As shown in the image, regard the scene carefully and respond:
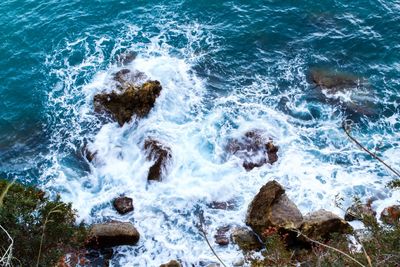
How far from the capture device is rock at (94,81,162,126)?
2455cm

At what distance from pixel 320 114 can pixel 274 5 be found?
10.5 m

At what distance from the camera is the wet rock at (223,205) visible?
2080 centimetres

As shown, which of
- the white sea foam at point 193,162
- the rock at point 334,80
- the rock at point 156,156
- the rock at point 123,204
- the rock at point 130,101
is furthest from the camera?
the rock at point 334,80

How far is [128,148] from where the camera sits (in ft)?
77.4

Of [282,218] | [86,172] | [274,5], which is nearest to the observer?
[282,218]

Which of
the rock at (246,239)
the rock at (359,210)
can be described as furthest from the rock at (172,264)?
the rock at (359,210)

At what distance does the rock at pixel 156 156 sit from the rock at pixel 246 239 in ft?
16.7

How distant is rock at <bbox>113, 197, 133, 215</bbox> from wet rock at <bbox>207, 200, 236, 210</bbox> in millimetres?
3751

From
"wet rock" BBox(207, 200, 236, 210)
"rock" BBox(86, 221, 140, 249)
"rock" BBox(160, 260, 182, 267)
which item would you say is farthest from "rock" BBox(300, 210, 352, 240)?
"rock" BBox(86, 221, 140, 249)

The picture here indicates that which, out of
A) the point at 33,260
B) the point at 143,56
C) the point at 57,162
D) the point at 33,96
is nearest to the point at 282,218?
the point at 33,260

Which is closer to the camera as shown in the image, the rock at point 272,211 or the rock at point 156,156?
the rock at point 272,211

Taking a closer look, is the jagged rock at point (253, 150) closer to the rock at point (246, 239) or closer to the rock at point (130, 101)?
the rock at point (246, 239)

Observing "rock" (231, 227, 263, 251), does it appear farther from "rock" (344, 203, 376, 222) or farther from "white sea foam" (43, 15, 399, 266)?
"rock" (344, 203, 376, 222)

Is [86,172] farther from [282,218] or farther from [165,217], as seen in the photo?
[282,218]
